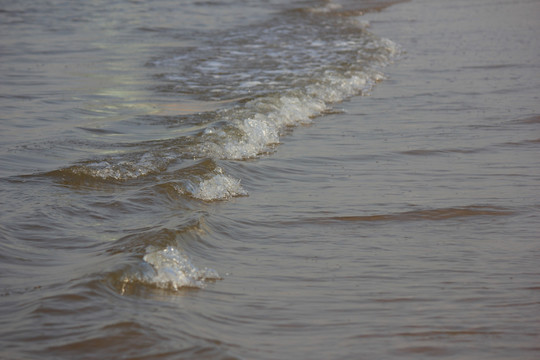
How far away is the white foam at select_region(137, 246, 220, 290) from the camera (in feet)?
10.8

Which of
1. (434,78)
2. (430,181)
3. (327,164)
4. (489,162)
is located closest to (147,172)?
(327,164)

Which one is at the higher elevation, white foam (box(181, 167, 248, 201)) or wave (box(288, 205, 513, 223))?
white foam (box(181, 167, 248, 201))

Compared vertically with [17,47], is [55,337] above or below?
below

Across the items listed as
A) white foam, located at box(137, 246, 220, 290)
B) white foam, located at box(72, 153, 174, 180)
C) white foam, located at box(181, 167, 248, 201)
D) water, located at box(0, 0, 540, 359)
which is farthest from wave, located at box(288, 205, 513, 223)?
white foam, located at box(72, 153, 174, 180)

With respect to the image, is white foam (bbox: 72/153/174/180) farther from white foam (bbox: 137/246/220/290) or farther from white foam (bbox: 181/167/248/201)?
white foam (bbox: 137/246/220/290)

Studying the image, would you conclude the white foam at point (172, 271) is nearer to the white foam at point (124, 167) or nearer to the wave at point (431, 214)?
the wave at point (431, 214)

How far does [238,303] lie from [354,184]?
2.21 meters

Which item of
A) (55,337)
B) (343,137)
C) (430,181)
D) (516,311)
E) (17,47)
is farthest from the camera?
(17,47)

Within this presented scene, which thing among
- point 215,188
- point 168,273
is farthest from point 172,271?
point 215,188

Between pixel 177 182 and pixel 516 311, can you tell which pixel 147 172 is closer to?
pixel 177 182

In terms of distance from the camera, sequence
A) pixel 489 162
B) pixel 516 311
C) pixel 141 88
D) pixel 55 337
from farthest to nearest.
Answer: pixel 141 88
pixel 489 162
pixel 516 311
pixel 55 337

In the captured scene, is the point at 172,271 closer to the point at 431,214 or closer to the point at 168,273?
the point at 168,273

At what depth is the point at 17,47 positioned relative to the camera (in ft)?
40.2

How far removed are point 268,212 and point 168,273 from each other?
52.6 inches
